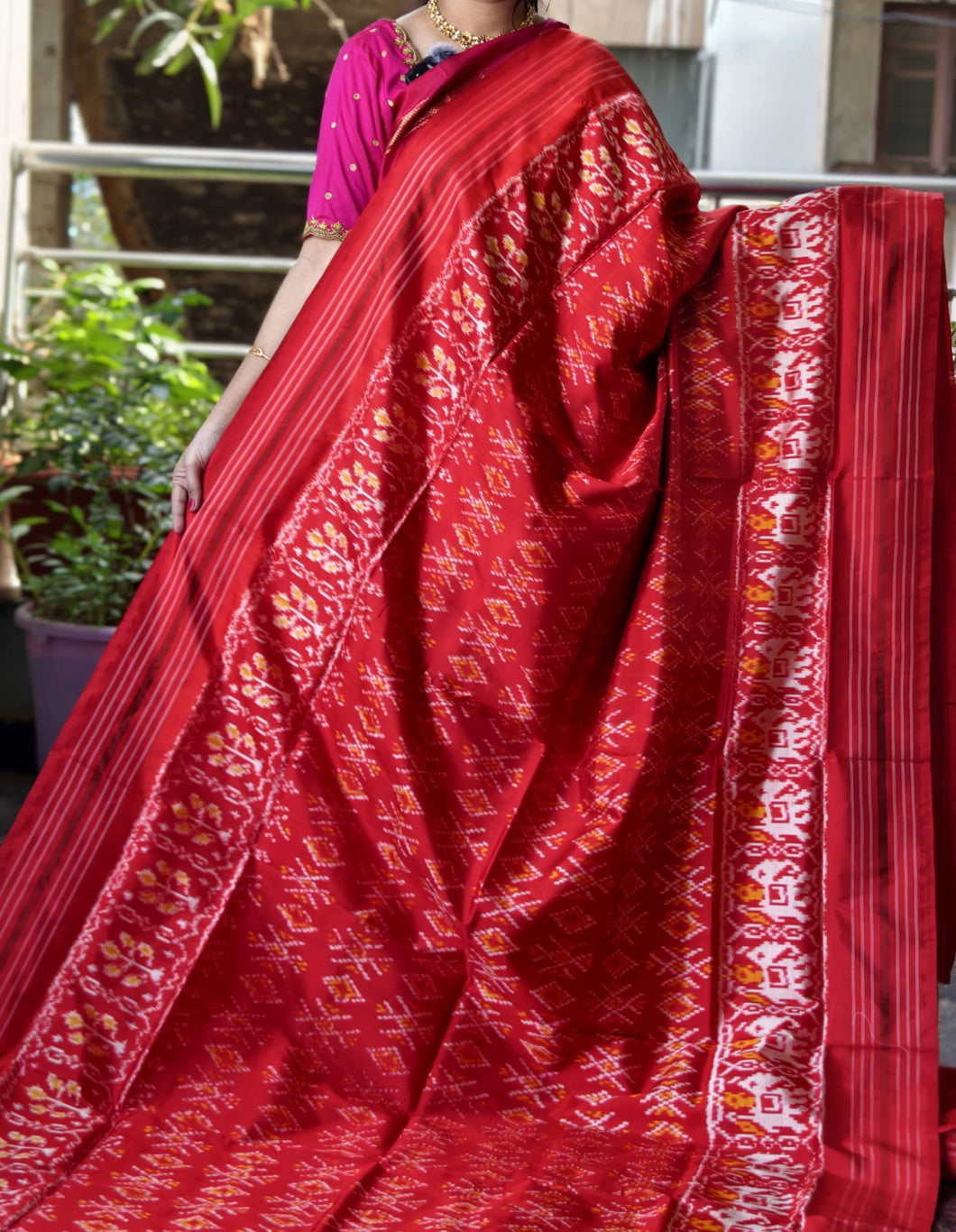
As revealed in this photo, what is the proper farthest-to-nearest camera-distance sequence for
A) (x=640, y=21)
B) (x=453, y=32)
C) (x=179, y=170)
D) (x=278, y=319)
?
(x=640, y=21) → (x=179, y=170) → (x=453, y=32) → (x=278, y=319)

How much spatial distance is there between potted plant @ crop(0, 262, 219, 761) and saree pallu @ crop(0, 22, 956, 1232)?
853 millimetres

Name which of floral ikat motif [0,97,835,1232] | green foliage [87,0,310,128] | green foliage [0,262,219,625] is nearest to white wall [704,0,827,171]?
green foliage [87,0,310,128]

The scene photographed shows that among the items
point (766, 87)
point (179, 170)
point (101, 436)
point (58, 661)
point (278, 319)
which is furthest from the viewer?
point (766, 87)

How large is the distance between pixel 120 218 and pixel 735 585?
182 inches

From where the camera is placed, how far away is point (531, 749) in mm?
1138

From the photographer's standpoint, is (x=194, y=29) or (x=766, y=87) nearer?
(x=194, y=29)

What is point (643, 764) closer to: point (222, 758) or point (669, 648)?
point (669, 648)

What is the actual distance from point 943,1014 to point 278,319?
1.15 metres

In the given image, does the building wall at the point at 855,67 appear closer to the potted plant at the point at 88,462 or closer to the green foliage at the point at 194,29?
the green foliage at the point at 194,29

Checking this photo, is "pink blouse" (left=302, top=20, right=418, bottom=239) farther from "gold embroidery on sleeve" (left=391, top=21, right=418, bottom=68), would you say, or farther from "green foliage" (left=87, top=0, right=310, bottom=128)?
"green foliage" (left=87, top=0, right=310, bottom=128)

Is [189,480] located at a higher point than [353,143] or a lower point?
lower

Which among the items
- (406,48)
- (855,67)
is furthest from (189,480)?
(855,67)

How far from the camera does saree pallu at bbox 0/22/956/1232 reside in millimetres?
1052

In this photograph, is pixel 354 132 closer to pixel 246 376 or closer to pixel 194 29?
pixel 246 376
